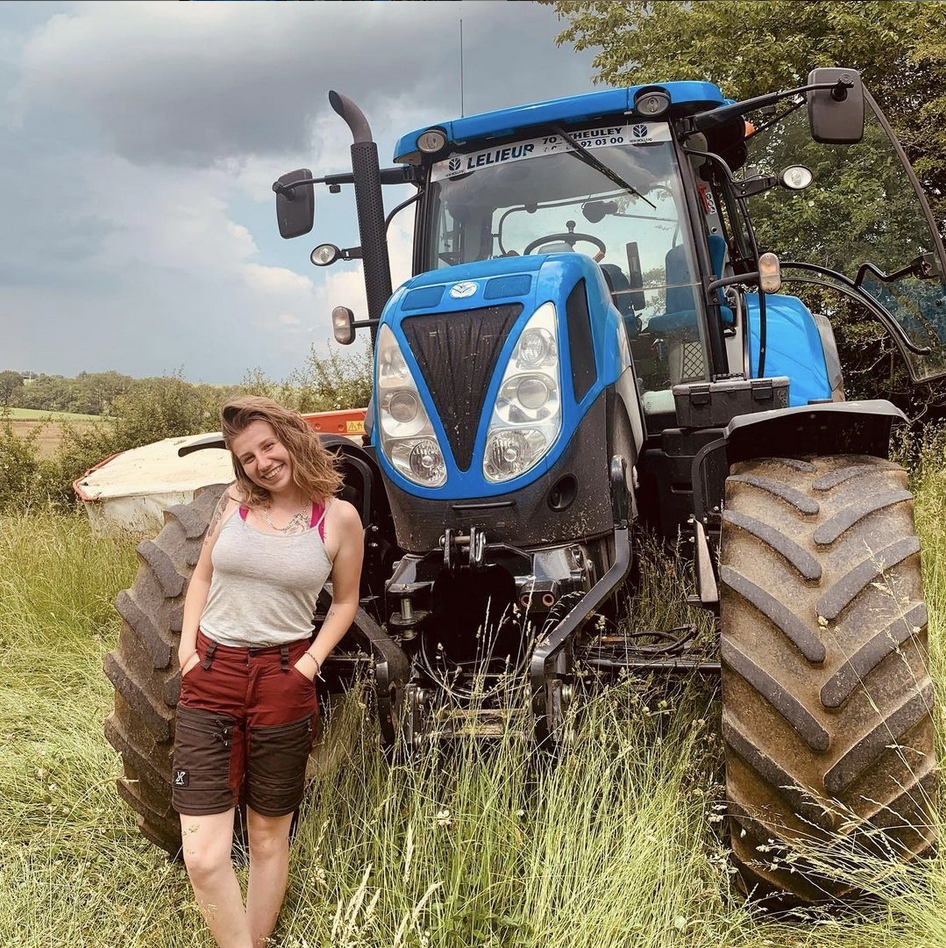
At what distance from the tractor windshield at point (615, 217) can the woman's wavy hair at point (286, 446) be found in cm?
178

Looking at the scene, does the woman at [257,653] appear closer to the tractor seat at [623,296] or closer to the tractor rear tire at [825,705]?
the tractor rear tire at [825,705]

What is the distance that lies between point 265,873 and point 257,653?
23.0 inches

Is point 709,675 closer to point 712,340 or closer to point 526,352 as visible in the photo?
point 526,352

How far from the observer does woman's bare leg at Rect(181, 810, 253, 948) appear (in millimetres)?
2283

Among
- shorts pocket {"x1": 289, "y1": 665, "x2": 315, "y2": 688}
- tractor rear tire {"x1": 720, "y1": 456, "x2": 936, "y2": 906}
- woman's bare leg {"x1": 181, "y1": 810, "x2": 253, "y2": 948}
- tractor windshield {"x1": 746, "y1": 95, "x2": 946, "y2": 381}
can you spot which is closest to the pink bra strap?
shorts pocket {"x1": 289, "y1": 665, "x2": 315, "y2": 688}

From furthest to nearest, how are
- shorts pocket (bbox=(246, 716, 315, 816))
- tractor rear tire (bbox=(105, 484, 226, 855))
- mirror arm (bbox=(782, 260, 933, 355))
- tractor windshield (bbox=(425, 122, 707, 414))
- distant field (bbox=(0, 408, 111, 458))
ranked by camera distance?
distant field (bbox=(0, 408, 111, 458))
mirror arm (bbox=(782, 260, 933, 355))
tractor windshield (bbox=(425, 122, 707, 414))
tractor rear tire (bbox=(105, 484, 226, 855))
shorts pocket (bbox=(246, 716, 315, 816))

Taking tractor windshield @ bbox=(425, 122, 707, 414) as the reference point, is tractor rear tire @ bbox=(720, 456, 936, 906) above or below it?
below

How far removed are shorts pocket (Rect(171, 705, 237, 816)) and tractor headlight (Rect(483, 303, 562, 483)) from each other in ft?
3.42

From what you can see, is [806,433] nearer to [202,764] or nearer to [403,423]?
[403,423]

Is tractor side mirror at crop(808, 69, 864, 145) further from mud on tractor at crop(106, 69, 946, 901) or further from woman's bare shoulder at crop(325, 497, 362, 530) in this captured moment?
woman's bare shoulder at crop(325, 497, 362, 530)

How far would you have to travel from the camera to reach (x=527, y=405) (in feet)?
9.12

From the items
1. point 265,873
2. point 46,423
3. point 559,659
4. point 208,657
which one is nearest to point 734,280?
point 559,659

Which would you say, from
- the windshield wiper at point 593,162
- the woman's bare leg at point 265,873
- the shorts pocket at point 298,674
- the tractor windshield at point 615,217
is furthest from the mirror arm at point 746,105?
Answer: the woman's bare leg at point 265,873

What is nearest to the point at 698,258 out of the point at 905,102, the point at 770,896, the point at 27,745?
the point at 770,896
